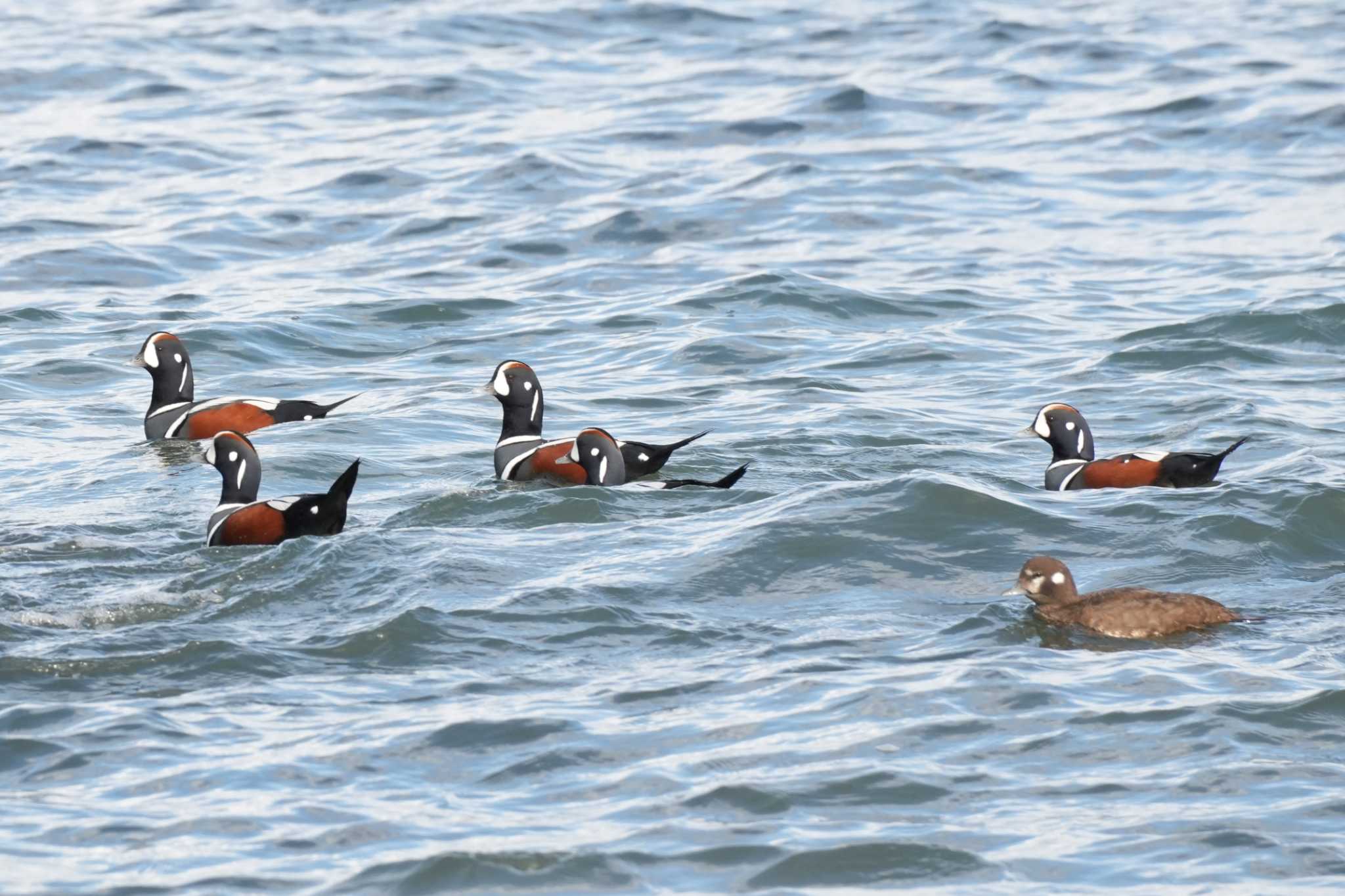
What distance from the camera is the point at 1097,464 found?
11.4m

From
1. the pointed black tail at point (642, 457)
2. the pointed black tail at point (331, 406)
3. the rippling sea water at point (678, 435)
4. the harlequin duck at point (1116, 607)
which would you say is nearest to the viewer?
the rippling sea water at point (678, 435)

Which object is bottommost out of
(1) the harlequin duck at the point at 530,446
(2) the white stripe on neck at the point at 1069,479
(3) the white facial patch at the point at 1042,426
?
(2) the white stripe on neck at the point at 1069,479

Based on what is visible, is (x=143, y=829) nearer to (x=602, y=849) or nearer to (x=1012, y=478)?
(x=602, y=849)

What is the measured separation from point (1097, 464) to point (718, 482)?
7.15ft

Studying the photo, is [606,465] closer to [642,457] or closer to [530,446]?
[642,457]

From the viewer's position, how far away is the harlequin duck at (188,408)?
13328 mm

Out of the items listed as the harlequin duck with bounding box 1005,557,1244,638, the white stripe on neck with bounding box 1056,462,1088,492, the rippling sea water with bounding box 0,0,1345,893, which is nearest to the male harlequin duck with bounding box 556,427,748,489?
the rippling sea water with bounding box 0,0,1345,893

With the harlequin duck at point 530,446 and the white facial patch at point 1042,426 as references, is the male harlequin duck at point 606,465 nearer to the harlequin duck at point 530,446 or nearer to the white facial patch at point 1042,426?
the harlequin duck at point 530,446

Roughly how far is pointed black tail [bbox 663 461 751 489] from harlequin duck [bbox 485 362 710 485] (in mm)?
349

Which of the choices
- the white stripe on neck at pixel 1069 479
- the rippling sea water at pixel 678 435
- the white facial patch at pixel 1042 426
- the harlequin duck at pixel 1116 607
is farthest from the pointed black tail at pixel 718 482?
the harlequin duck at pixel 1116 607

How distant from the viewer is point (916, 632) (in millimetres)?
8609

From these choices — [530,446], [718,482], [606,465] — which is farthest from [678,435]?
[718,482]

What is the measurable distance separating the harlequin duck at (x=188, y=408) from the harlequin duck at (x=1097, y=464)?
15.8 feet

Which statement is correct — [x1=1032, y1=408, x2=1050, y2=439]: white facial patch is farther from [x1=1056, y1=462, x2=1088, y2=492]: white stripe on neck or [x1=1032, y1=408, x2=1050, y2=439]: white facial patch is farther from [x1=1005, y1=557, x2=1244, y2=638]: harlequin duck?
[x1=1005, y1=557, x2=1244, y2=638]: harlequin duck
